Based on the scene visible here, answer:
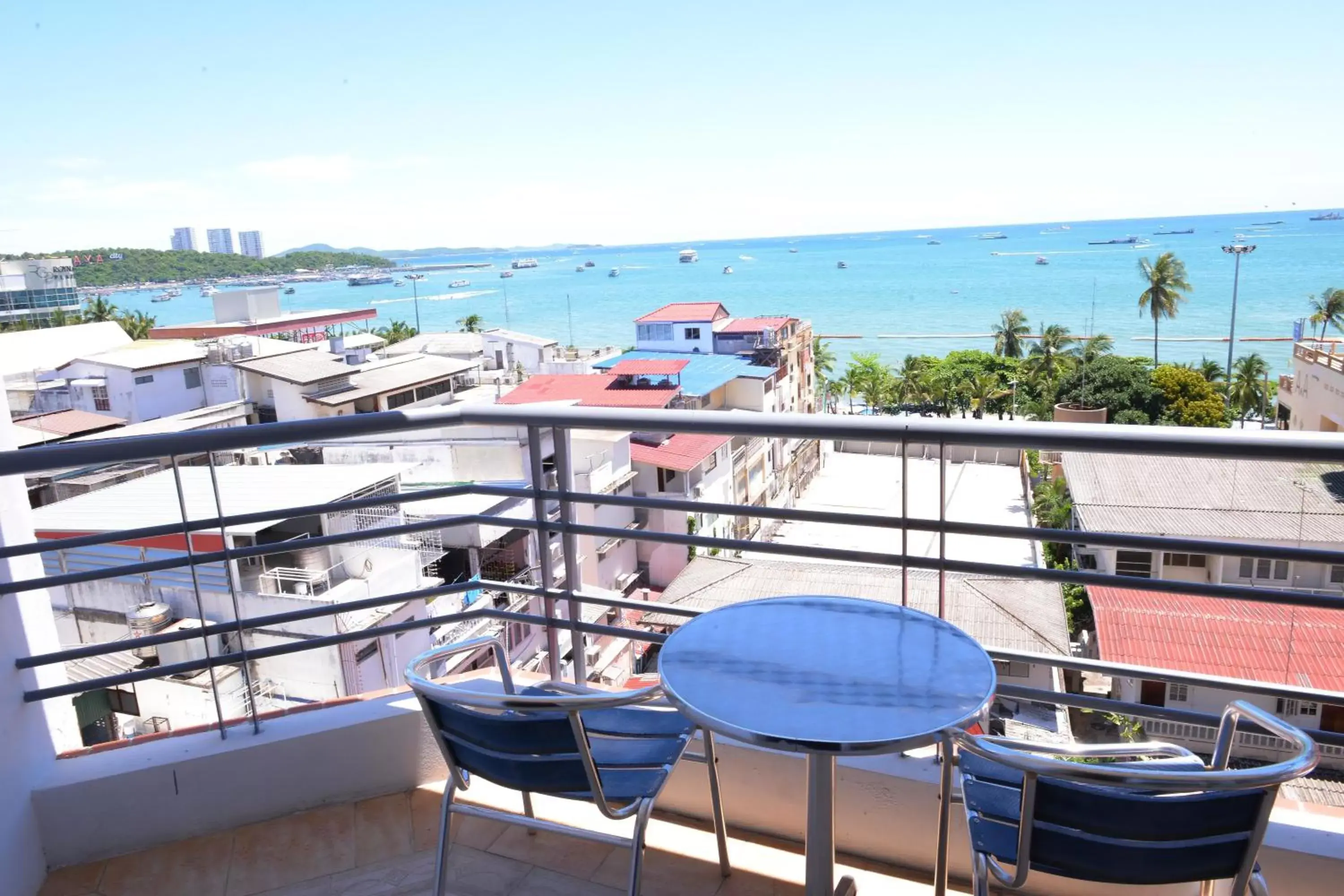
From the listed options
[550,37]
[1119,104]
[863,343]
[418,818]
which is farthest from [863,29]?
[1119,104]

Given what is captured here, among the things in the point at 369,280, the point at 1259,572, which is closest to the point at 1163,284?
the point at 1259,572

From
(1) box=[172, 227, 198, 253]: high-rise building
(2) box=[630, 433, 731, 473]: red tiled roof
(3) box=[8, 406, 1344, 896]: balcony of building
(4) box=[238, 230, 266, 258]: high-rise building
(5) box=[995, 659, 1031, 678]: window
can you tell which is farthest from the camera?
(4) box=[238, 230, 266, 258]: high-rise building

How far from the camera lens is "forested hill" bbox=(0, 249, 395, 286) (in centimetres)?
5078

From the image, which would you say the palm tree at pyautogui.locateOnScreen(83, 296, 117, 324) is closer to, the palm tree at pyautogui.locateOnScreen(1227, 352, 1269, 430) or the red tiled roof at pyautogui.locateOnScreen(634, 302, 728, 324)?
the red tiled roof at pyautogui.locateOnScreen(634, 302, 728, 324)

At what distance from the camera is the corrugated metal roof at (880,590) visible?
12.2 meters

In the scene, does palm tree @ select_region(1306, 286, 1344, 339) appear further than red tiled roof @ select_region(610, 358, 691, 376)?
Yes

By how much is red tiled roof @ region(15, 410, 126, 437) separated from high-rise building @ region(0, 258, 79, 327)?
10.3 metres

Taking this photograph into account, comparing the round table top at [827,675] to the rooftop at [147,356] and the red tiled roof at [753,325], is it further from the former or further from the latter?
the red tiled roof at [753,325]

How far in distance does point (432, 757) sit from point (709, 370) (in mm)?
35440

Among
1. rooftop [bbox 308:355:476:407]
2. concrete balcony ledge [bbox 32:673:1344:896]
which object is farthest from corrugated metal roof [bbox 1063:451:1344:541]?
rooftop [bbox 308:355:476:407]

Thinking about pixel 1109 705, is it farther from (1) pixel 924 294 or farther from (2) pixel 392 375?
(1) pixel 924 294

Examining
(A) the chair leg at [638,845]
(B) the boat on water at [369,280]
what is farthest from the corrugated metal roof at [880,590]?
(B) the boat on water at [369,280]

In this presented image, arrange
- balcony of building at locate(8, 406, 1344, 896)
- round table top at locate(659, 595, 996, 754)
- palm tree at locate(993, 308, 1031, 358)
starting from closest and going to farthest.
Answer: round table top at locate(659, 595, 996, 754), balcony of building at locate(8, 406, 1344, 896), palm tree at locate(993, 308, 1031, 358)

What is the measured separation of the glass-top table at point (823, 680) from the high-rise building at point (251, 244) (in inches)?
3620
